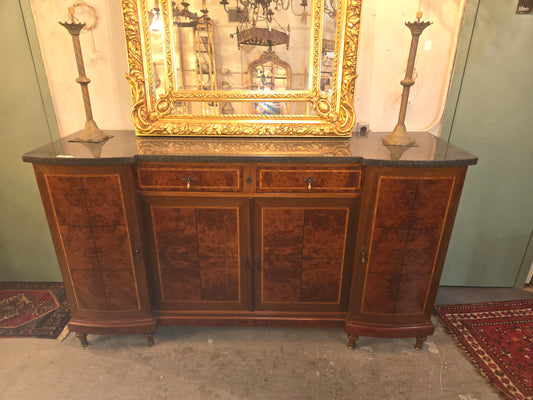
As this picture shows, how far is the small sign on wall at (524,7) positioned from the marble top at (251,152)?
943mm

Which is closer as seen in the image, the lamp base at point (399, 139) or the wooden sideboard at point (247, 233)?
the wooden sideboard at point (247, 233)

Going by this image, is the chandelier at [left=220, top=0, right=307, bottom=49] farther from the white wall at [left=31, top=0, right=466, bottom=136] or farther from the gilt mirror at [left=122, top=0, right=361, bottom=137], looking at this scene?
the white wall at [left=31, top=0, right=466, bottom=136]

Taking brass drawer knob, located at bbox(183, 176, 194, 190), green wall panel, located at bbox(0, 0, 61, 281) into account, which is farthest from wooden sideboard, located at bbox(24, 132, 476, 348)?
green wall panel, located at bbox(0, 0, 61, 281)

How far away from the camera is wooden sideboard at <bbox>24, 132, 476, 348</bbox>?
167cm

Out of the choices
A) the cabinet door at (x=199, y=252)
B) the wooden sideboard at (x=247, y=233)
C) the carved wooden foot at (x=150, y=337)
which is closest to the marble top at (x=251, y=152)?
the wooden sideboard at (x=247, y=233)

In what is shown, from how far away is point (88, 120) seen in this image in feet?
6.25

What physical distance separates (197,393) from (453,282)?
6.79 feet

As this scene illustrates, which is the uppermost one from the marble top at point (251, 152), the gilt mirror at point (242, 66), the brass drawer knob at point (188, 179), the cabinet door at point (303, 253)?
the gilt mirror at point (242, 66)

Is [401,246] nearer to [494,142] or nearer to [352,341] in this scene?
[352,341]

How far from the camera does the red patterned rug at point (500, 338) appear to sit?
5.94 ft

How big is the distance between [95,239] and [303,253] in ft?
3.84

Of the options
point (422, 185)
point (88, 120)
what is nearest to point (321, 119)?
point (422, 185)

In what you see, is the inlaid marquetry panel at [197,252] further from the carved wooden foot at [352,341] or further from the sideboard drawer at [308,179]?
the carved wooden foot at [352,341]

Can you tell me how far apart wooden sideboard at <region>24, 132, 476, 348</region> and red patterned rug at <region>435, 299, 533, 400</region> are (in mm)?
357
